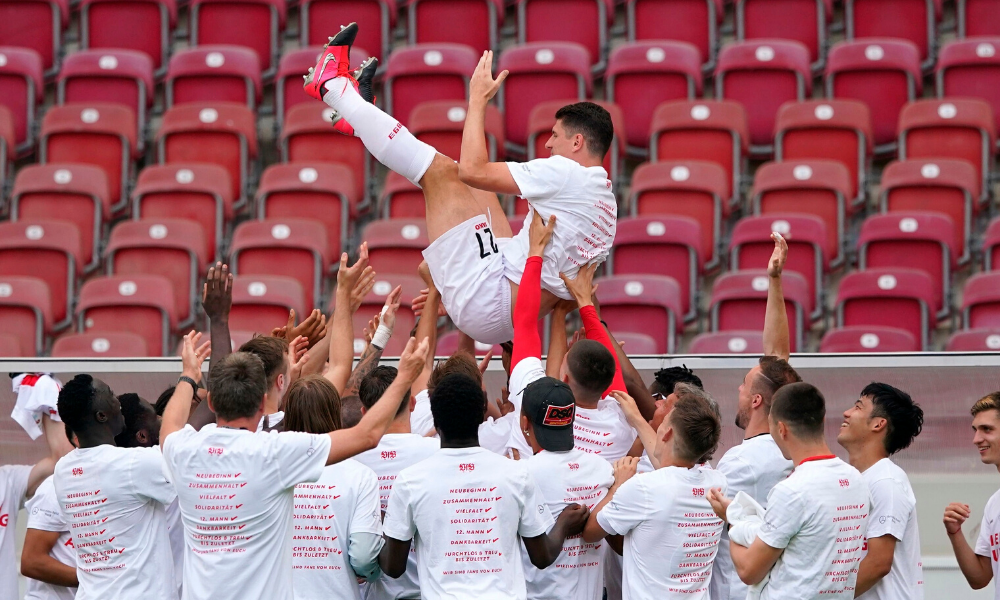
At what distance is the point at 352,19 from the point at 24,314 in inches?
146

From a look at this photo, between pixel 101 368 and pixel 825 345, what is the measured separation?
418 cm

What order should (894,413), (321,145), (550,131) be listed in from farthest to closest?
(321,145) → (550,131) → (894,413)

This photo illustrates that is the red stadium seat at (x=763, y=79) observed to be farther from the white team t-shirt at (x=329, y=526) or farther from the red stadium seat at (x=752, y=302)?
the white team t-shirt at (x=329, y=526)

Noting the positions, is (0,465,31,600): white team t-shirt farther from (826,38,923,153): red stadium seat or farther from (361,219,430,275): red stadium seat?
(826,38,923,153): red stadium seat

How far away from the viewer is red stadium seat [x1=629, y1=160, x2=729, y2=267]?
323 inches

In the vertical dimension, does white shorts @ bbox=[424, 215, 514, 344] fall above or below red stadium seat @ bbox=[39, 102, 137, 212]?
below

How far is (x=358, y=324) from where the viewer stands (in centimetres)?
747

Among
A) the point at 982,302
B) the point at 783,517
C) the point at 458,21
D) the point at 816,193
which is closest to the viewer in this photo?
the point at 783,517

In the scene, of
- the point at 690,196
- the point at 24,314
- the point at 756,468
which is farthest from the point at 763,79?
the point at 24,314

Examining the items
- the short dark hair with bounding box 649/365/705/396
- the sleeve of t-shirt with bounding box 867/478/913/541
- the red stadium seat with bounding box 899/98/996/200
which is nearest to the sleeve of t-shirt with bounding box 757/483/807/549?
the sleeve of t-shirt with bounding box 867/478/913/541

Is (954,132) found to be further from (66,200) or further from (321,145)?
(66,200)

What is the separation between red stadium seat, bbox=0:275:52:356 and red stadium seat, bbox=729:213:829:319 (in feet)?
15.0

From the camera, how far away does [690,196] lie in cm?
823

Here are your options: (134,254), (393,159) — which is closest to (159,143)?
(134,254)
